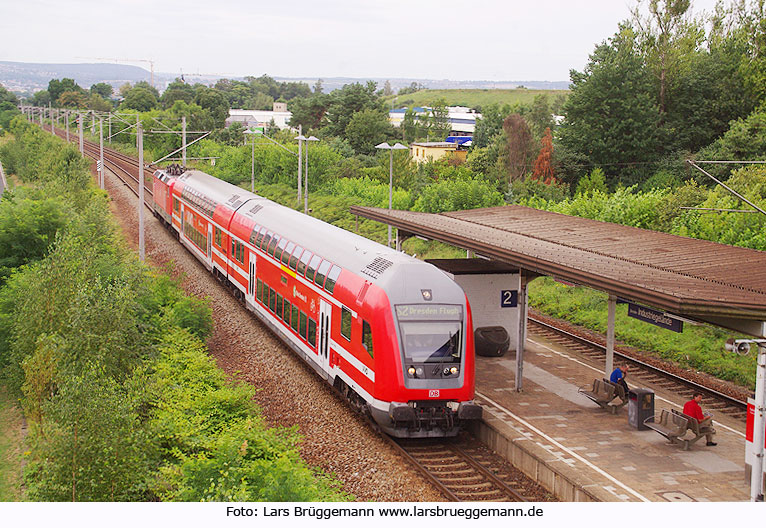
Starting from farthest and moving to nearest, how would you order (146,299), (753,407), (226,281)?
1. (226,281)
2. (146,299)
3. (753,407)

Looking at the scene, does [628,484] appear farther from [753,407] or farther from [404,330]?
[404,330]

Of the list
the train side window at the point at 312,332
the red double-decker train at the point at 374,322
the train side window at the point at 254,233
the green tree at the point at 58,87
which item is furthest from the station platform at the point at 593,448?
the green tree at the point at 58,87

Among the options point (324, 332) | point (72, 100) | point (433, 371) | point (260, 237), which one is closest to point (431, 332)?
point (433, 371)

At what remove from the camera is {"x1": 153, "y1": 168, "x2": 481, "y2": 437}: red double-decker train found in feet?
49.8

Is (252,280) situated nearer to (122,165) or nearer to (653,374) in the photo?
(653,374)

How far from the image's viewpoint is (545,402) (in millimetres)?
18109

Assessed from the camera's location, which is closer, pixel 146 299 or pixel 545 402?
pixel 545 402

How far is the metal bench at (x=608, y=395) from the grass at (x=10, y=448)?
11.8 meters

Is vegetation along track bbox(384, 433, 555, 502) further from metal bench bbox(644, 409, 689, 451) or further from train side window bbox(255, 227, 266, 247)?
train side window bbox(255, 227, 266, 247)

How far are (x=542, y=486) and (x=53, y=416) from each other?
8.30m

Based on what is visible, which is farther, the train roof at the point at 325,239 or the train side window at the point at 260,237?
the train side window at the point at 260,237

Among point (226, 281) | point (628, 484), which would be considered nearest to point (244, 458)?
point (628, 484)

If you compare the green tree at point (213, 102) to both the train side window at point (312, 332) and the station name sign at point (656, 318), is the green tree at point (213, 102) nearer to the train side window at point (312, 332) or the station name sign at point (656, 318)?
the train side window at point (312, 332)

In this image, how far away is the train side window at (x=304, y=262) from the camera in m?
20.1
